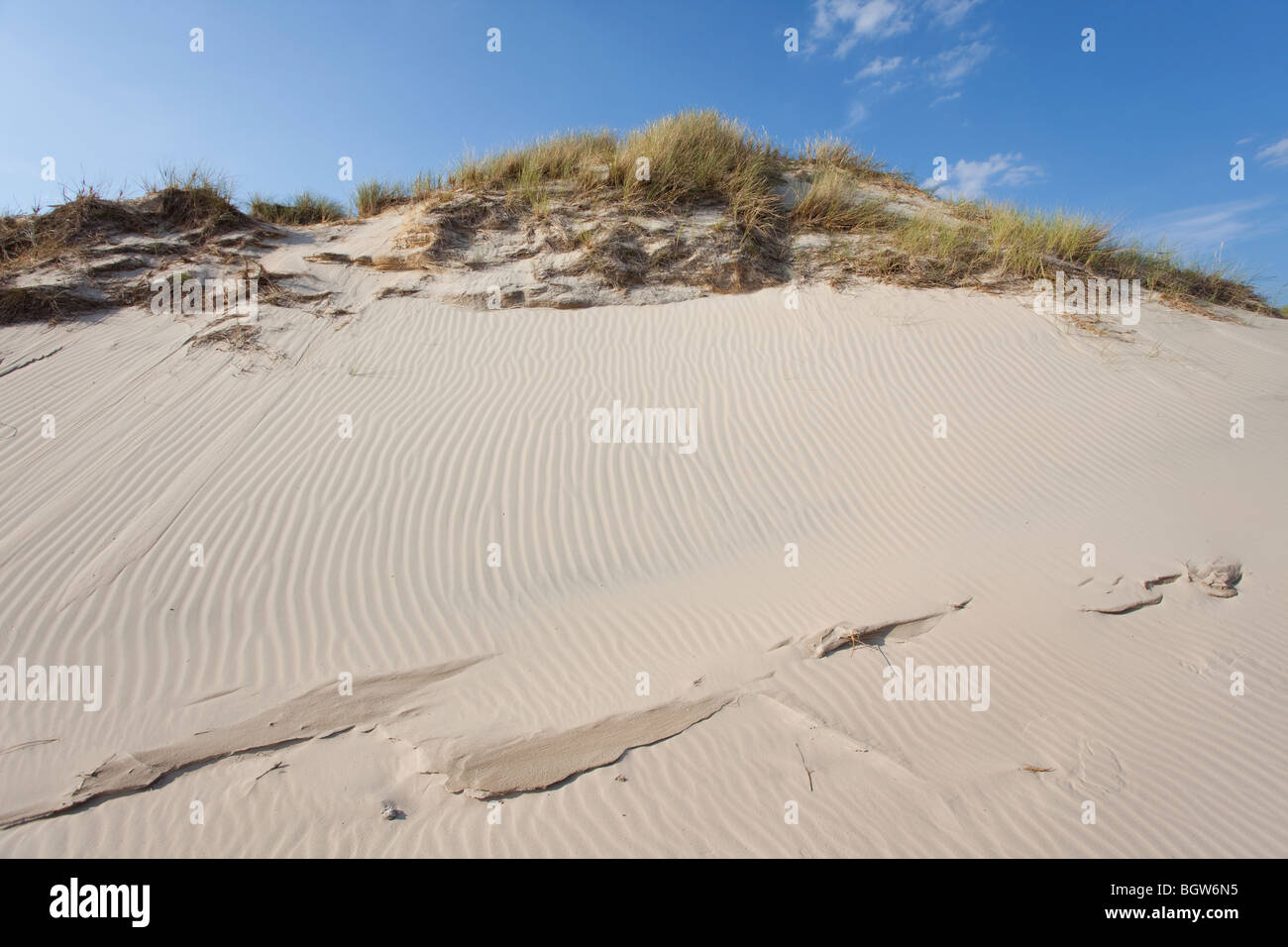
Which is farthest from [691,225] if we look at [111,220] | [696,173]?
[111,220]

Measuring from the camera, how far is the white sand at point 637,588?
10.3ft

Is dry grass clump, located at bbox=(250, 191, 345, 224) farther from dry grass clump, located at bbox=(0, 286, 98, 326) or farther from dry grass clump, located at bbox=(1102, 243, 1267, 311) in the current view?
dry grass clump, located at bbox=(1102, 243, 1267, 311)

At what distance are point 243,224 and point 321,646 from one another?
9.22 meters

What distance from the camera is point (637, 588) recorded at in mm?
4910

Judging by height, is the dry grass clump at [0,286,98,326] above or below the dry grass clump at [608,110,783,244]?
below

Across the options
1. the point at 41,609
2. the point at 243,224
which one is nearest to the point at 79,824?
the point at 41,609

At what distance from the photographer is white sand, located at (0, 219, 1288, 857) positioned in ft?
10.3

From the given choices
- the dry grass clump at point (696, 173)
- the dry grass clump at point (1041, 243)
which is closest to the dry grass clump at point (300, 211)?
the dry grass clump at point (696, 173)

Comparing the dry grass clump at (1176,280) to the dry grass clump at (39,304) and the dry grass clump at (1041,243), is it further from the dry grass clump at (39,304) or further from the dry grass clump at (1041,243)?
the dry grass clump at (39,304)

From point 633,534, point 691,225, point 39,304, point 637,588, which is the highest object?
point 691,225

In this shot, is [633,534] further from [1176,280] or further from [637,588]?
[1176,280]

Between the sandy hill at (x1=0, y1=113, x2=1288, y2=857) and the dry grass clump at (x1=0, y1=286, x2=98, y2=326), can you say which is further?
the dry grass clump at (x1=0, y1=286, x2=98, y2=326)

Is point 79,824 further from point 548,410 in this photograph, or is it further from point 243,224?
point 243,224

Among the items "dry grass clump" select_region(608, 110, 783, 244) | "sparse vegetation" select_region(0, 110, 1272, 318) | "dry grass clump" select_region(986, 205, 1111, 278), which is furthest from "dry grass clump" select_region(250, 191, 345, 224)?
"dry grass clump" select_region(986, 205, 1111, 278)
